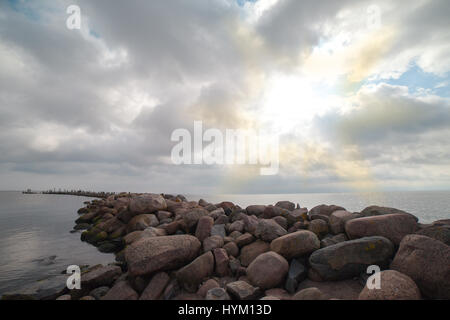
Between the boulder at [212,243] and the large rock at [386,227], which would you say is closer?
the large rock at [386,227]

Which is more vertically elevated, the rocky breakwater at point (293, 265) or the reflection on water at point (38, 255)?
the rocky breakwater at point (293, 265)

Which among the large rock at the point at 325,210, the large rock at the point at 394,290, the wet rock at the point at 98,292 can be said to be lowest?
the wet rock at the point at 98,292

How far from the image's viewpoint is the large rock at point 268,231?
27.2ft

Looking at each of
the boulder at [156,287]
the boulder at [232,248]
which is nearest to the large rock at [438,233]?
the boulder at [232,248]

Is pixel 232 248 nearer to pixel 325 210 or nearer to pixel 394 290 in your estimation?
pixel 394 290

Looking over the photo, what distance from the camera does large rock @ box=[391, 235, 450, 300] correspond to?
4.88 meters

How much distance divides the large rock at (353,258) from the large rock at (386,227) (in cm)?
57

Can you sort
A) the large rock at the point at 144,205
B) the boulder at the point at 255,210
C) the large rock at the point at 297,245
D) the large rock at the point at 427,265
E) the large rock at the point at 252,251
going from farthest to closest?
the large rock at the point at 144,205 < the boulder at the point at 255,210 < the large rock at the point at 252,251 < the large rock at the point at 297,245 < the large rock at the point at 427,265

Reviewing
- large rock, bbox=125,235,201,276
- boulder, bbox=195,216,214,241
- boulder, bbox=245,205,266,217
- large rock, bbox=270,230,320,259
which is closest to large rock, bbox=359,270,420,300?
large rock, bbox=270,230,320,259

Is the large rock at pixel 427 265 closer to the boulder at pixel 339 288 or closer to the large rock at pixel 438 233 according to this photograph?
the boulder at pixel 339 288

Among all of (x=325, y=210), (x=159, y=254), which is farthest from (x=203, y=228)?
(x=325, y=210)
